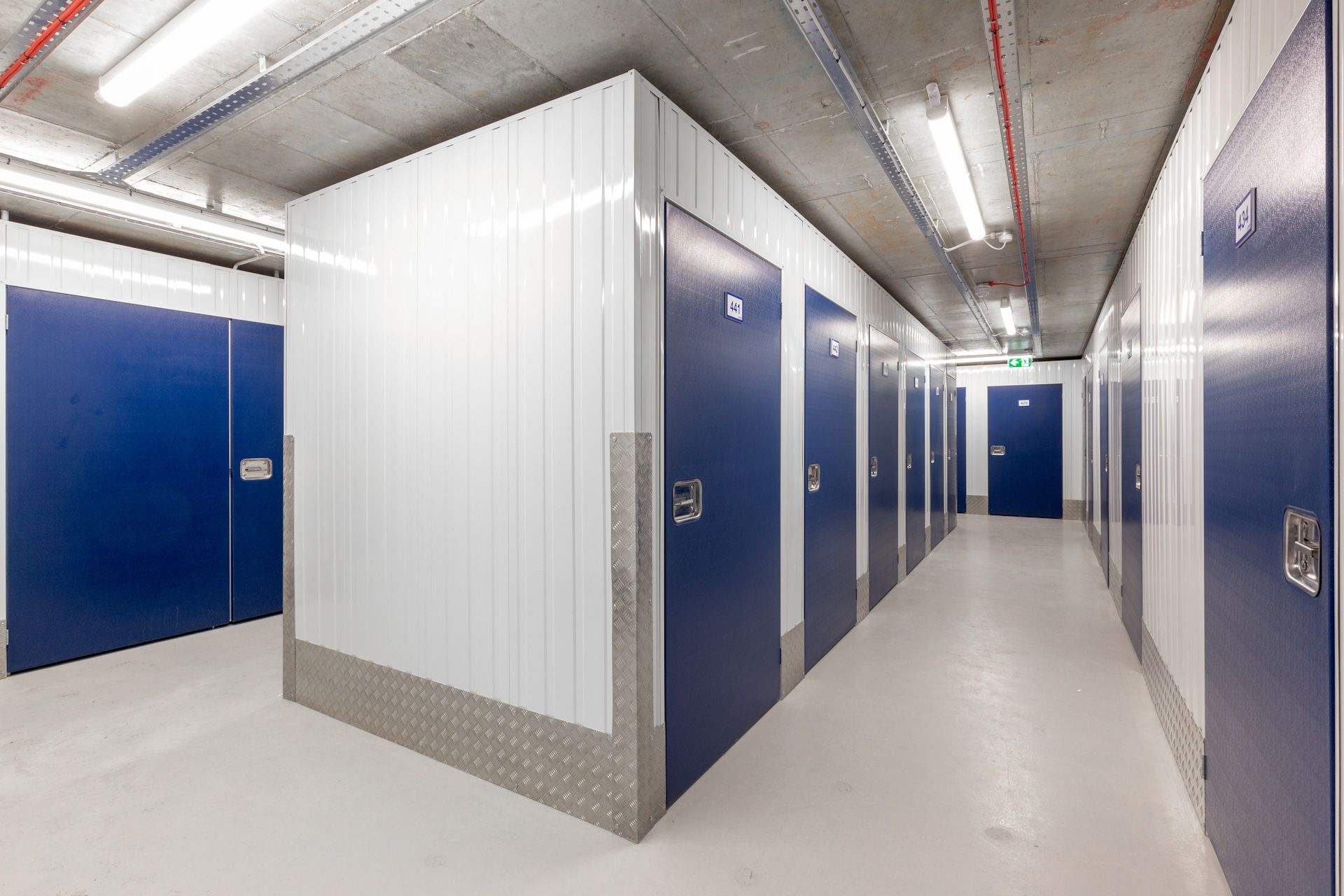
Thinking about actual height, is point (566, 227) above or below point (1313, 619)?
above

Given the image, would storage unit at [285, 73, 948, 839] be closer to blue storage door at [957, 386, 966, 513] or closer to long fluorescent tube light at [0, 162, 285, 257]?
long fluorescent tube light at [0, 162, 285, 257]

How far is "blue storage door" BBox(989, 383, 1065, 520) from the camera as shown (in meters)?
11.1

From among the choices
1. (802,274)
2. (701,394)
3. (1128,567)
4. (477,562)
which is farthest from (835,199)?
(1128,567)

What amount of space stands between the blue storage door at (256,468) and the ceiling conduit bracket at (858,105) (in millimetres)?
4759

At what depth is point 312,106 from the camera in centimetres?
281

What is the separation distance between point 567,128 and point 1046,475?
11498 mm

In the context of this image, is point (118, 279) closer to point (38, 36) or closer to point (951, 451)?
point (38, 36)

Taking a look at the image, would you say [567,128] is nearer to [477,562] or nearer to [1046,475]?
[477,562]

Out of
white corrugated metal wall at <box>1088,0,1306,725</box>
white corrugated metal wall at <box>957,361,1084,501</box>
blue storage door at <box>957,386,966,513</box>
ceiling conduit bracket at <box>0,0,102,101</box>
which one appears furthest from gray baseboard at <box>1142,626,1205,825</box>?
blue storage door at <box>957,386,966,513</box>

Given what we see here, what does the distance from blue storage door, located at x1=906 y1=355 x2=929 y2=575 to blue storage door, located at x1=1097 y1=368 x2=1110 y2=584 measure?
1.77m

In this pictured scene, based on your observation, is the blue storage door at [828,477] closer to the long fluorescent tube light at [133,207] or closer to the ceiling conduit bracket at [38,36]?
the ceiling conduit bracket at [38,36]

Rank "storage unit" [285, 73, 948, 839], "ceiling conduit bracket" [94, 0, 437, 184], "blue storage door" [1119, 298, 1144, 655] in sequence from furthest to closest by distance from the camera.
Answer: "blue storage door" [1119, 298, 1144, 655] → "storage unit" [285, 73, 948, 839] → "ceiling conduit bracket" [94, 0, 437, 184]

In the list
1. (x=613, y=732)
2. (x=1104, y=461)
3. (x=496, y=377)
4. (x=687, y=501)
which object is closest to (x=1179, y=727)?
(x=687, y=501)

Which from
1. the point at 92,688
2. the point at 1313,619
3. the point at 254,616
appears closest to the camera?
the point at 1313,619
